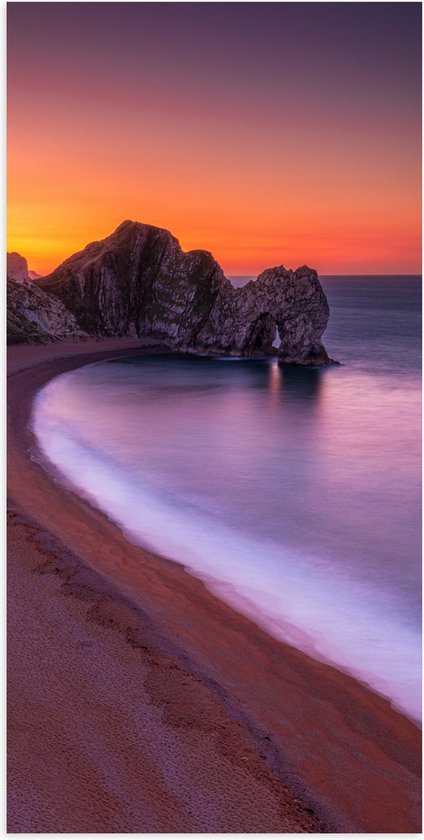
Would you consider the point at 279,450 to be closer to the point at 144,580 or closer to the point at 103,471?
the point at 103,471

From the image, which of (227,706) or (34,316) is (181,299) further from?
(227,706)

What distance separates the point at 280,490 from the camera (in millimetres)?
14922

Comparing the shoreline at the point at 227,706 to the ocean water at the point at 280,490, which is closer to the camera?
the shoreline at the point at 227,706

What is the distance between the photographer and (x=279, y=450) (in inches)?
750

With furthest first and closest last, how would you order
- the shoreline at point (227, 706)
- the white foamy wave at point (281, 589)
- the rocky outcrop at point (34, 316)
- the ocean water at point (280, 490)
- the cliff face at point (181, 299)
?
the rocky outcrop at point (34, 316) < the cliff face at point (181, 299) < the ocean water at point (280, 490) < the white foamy wave at point (281, 589) < the shoreline at point (227, 706)

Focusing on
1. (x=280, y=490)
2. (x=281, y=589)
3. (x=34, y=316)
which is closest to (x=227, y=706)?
(x=281, y=589)

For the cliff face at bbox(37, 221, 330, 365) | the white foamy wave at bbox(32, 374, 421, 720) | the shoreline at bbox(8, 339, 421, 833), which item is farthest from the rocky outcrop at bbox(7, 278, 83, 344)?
the shoreline at bbox(8, 339, 421, 833)

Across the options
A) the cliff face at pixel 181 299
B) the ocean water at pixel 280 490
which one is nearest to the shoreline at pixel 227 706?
the ocean water at pixel 280 490

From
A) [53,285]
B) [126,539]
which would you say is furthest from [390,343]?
[126,539]

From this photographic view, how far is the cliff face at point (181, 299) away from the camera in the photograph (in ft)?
127

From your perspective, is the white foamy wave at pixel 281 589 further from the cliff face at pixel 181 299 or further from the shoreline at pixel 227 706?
the cliff face at pixel 181 299

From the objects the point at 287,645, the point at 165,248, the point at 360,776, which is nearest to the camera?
the point at 360,776

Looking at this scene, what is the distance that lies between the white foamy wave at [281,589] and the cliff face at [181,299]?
25204 mm

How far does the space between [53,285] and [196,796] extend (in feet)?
174
